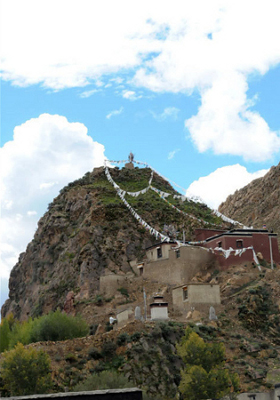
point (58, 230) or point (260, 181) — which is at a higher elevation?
point (260, 181)

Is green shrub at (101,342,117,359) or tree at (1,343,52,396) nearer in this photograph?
tree at (1,343,52,396)

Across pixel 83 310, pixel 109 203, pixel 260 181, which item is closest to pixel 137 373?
pixel 83 310

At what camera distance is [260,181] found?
97.2 meters

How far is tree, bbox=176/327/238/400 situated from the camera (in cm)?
3619

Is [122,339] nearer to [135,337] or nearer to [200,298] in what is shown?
[135,337]

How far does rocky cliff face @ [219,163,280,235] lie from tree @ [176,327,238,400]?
41.1 m

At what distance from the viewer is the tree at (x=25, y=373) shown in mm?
37062

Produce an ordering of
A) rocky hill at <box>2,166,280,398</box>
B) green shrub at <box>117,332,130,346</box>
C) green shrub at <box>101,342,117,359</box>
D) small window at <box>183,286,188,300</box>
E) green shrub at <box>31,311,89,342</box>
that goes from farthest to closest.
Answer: small window at <box>183,286,188,300</box> → green shrub at <box>31,311,89,342</box> → green shrub at <box>117,332,130,346</box> → green shrub at <box>101,342,117,359</box> → rocky hill at <box>2,166,280,398</box>


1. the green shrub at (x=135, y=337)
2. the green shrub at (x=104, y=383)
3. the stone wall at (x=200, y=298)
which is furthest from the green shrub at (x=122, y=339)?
the green shrub at (x=104, y=383)

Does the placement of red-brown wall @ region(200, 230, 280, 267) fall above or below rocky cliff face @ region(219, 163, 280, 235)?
below

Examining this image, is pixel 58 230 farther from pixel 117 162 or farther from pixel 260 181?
pixel 260 181

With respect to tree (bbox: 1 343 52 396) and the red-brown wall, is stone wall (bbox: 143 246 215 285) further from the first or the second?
tree (bbox: 1 343 52 396)

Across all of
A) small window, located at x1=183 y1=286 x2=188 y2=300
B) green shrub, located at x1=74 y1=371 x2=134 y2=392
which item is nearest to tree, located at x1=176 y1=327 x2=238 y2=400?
green shrub, located at x1=74 y1=371 x2=134 y2=392

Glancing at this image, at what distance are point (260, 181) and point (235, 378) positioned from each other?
61.8 meters
